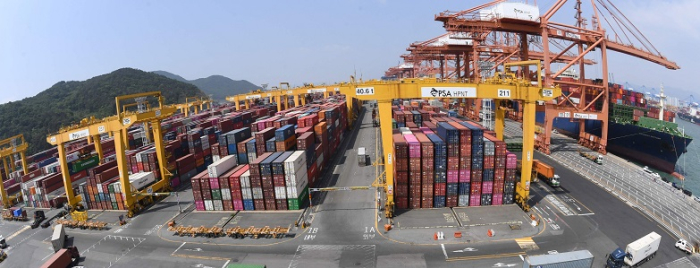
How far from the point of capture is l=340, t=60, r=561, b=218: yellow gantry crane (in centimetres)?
2972

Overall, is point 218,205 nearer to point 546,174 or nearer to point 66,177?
point 66,177

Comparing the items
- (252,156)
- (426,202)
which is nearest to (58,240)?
(252,156)

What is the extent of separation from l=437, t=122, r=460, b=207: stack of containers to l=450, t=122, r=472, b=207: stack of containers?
382 mm

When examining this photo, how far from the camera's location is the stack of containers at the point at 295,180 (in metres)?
32.6

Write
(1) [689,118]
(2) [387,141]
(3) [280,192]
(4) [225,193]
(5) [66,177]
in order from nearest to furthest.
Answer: (2) [387,141], (3) [280,192], (4) [225,193], (5) [66,177], (1) [689,118]

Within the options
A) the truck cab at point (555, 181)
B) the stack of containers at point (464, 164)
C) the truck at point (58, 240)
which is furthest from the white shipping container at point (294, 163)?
the truck cab at point (555, 181)

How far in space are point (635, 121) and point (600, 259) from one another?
50.2 m

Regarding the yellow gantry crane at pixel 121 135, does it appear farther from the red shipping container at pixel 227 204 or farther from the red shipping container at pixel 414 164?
the red shipping container at pixel 414 164

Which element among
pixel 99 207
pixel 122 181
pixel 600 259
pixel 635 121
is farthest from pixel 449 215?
pixel 635 121

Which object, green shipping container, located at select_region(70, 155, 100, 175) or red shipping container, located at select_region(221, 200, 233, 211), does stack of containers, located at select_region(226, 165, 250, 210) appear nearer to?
red shipping container, located at select_region(221, 200, 233, 211)

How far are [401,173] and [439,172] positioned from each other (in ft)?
13.3

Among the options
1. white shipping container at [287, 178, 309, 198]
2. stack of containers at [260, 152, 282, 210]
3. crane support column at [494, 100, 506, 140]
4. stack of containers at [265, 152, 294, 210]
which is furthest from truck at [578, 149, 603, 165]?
stack of containers at [260, 152, 282, 210]

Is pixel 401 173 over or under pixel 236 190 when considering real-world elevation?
over

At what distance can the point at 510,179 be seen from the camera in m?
31.8
